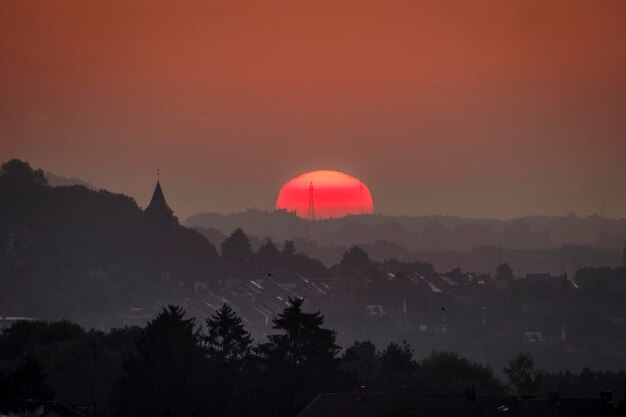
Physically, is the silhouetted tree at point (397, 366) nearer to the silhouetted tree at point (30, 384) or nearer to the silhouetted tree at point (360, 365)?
the silhouetted tree at point (360, 365)

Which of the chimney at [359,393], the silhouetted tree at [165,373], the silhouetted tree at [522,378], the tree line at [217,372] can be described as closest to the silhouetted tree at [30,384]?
the tree line at [217,372]

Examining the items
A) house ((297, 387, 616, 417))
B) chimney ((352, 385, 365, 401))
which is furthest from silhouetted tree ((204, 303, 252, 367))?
house ((297, 387, 616, 417))

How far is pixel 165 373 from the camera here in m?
93.9

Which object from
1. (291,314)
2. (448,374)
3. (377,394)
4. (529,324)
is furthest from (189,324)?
(529,324)

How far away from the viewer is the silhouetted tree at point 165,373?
88.6 meters

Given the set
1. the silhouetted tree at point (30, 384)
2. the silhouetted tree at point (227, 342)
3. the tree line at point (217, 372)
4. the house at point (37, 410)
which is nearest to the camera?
the house at point (37, 410)

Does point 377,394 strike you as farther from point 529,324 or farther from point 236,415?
point 529,324

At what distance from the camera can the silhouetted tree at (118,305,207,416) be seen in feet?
291

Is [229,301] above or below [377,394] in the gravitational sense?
above

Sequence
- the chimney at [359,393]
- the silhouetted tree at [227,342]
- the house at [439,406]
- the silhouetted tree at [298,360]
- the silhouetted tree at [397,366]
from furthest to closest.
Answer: the silhouetted tree at [397,366] → the silhouetted tree at [227,342] → the silhouetted tree at [298,360] → the chimney at [359,393] → the house at [439,406]

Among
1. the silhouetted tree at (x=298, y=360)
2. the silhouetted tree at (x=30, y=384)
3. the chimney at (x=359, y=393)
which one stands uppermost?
the silhouetted tree at (x=298, y=360)

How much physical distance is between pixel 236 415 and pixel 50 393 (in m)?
6.44

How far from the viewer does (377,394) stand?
84.4 meters

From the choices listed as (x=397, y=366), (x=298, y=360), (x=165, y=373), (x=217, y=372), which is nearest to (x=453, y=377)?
(x=397, y=366)
